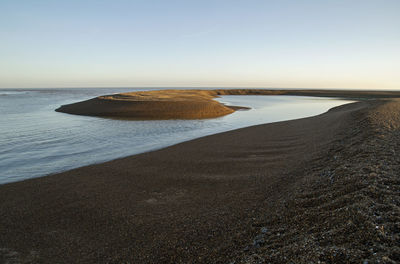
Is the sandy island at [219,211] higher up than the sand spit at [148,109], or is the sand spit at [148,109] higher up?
the sand spit at [148,109]

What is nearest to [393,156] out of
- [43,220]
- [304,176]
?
[304,176]

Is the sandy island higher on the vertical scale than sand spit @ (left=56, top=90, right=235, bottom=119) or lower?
lower

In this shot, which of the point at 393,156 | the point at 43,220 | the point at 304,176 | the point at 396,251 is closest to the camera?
the point at 396,251

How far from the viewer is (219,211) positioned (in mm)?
5832

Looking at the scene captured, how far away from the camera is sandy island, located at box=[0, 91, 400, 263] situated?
3553mm

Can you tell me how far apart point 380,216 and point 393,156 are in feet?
13.7

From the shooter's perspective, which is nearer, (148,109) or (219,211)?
(219,211)

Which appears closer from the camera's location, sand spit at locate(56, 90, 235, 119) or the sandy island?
the sandy island

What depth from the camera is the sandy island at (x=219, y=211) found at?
11.7 feet

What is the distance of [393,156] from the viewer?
6652mm

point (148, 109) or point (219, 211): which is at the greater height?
point (148, 109)

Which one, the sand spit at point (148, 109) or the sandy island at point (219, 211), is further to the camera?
the sand spit at point (148, 109)

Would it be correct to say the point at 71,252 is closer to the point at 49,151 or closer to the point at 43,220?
the point at 43,220

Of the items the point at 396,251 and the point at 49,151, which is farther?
the point at 49,151
